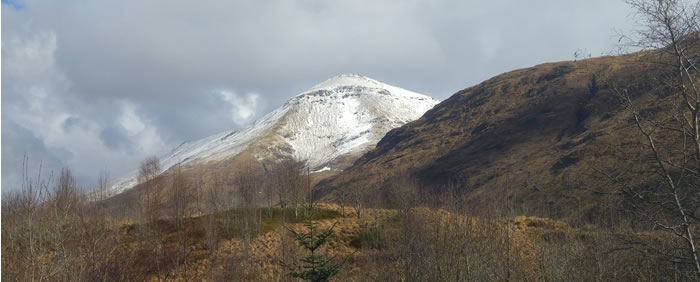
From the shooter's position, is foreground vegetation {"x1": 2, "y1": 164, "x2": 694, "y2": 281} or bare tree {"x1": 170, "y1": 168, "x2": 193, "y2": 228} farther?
bare tree {"x1": 170, "y1": 168, "x2": 193, "y2": 228}

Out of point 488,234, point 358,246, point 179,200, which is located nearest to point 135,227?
point 179,200

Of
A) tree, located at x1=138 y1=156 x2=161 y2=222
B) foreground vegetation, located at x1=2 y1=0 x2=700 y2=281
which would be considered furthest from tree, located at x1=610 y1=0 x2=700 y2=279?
tree, located at x1=138 y1=156 x2=161 y2=222

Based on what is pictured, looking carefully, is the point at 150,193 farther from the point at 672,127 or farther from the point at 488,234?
the point at 672,127

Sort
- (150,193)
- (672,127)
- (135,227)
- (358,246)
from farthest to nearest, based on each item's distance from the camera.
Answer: (150,193), (135,227), (358,246), (672,127)

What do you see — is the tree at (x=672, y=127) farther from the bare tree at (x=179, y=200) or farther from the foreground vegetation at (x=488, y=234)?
the bare tree at (x=179, y=200)

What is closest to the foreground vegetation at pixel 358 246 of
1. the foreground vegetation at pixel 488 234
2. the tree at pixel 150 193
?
the foreground vegetation at pixel 488 234

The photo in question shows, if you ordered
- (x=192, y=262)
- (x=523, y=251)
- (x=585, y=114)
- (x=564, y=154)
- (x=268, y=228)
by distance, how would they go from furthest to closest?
(x=585, y=114) → (x=564, y=154) → (x=268, y=228) → (x=192, y=262) → (x=523, y=251)

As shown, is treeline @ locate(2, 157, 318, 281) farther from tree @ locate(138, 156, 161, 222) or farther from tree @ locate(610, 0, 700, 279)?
tree @ locate(610, 0, 700, 279)

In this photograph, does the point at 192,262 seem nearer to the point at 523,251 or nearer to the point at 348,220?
the point at 348,220

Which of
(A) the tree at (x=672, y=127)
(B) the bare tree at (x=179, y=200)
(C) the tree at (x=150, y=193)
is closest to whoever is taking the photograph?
(A) the tree at (x=672, y=127)

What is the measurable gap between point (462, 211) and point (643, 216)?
57.1 ft

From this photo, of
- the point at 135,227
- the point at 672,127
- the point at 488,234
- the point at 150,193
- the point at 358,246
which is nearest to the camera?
the point at 672,127

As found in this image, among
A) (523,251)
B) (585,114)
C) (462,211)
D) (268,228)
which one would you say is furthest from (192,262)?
(585,114)

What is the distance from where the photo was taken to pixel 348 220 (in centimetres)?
6288
